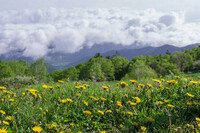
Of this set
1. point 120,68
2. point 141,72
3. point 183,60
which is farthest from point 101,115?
point 183,60

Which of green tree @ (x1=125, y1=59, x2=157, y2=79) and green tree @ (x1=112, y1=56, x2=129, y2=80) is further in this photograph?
green tree @ (x1=112, y1=56, x2=129, y2=80)

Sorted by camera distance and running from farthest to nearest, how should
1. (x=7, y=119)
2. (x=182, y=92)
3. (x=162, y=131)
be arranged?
(x=182, y=92) → (x=7, y=119) → (x=162, y=131)

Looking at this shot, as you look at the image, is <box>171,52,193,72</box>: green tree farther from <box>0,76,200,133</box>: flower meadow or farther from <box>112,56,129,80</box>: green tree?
<box>0,76,200,133</box>: flower meadow

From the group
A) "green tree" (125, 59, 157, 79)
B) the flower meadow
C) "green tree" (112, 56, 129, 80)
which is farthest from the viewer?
"green tree" (112, 56, 129, 80)

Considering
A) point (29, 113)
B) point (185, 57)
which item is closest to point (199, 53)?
point (185, 57)

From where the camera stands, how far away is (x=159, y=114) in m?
3.35

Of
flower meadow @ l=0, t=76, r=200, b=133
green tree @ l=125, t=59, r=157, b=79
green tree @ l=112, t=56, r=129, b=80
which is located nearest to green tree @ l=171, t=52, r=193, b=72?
green tree @ l=112, t=56, r=129, b=80

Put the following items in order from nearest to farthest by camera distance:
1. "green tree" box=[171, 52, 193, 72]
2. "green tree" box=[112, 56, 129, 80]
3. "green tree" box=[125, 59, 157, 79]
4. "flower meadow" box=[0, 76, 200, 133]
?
"flower meadow" box=[0, 76, 200, 133]
"green tree" box=[125, 59, 157, 79]
"green tree" box=[171, 52, 193, 72]
"green tree" box=[112, 56, 129, 80]

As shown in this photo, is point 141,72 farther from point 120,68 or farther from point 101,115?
point 101,115

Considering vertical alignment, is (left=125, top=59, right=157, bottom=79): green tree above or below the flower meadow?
below

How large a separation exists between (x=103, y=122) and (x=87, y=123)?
0.42 metres

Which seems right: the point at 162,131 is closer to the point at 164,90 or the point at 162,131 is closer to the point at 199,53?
the point at 164,90

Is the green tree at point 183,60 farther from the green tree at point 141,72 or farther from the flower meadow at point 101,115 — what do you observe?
the flower meadow at point 101,115

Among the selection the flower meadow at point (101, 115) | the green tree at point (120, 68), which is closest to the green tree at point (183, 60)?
the green tree at point (120, 68)
